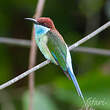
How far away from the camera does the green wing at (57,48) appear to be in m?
2.20

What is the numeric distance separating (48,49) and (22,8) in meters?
1.33

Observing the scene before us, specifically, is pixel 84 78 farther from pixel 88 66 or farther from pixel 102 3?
pixel 102 3

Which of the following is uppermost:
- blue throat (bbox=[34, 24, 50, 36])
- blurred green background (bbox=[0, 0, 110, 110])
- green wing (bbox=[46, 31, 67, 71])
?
blue throat (bbox=[34, 24, 50, 36])

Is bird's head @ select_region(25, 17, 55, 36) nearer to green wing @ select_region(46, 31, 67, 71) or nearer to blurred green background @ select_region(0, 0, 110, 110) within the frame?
green wing @ select_region(46, 31, 67, 71)

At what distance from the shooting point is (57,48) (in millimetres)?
2232

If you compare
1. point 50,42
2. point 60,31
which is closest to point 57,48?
point 50,42

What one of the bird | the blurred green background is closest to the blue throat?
the bird

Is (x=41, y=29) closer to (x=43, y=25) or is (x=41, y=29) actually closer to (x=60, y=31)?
(x=43, y=25)

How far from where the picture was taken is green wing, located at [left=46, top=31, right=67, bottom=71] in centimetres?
220

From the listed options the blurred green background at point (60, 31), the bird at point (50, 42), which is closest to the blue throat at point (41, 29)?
the bird at point (50, 42)

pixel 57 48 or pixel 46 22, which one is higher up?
pixel 46 22

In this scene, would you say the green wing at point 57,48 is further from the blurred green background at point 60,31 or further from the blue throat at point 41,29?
the blurred green background at point 60,31

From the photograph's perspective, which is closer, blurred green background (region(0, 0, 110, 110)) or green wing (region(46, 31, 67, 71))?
green wing (region(46, 31, 67, 71))

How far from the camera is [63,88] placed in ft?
9.65
